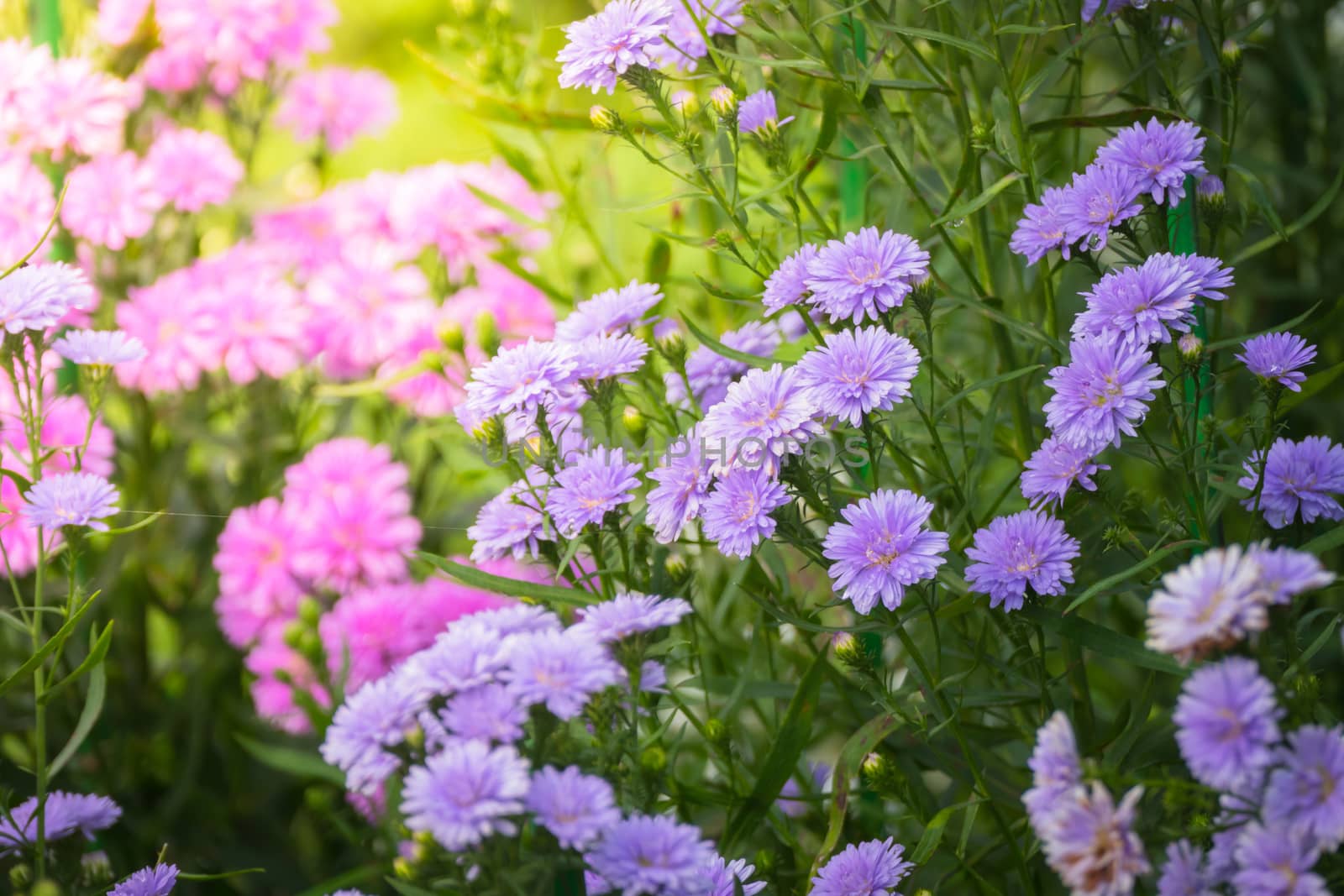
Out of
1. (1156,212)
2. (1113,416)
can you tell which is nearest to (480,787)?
(1113,416)

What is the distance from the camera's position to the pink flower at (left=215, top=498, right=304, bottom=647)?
0.93 meters

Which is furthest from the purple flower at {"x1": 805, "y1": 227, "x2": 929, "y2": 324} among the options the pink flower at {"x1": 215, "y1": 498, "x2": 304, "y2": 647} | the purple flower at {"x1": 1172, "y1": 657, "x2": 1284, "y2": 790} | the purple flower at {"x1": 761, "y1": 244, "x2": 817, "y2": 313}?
the pink flower at {"x1": 215, "y1": 498, "x2": 304, "y2": 647}

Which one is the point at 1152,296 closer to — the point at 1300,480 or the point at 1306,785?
the point at 1300,480

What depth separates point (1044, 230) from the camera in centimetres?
57

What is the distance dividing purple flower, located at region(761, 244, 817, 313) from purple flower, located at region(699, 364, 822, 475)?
0.04 meters

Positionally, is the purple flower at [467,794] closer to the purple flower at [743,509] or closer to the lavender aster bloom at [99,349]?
the purple flower at [743,509]

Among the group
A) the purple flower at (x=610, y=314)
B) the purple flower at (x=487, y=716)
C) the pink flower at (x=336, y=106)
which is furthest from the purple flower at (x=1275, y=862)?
the pink flower at (x=336, y=106)

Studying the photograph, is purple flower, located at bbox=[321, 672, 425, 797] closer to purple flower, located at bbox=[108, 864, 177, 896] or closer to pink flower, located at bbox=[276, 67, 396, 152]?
purple flower, located at bbox=[108, 864, 177, 896]

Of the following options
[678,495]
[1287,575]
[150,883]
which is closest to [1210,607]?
[1287,575]

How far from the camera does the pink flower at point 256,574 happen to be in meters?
0.93

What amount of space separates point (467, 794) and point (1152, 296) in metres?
0.35

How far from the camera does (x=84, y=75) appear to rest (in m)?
0.92

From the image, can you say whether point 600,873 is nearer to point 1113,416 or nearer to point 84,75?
point 1113,416

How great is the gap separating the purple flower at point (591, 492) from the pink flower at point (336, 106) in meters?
0.71
